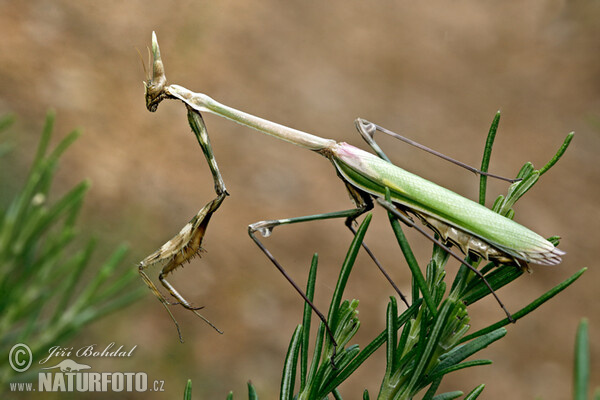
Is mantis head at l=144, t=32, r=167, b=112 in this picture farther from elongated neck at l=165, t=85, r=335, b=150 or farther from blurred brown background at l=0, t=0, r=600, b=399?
blurred brown background at l=0, t=0, r=600, b=399

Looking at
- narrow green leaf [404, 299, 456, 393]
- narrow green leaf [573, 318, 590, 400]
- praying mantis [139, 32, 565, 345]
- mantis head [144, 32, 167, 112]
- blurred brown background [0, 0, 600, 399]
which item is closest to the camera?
narrow green leaf [573, 318, 590, 400]

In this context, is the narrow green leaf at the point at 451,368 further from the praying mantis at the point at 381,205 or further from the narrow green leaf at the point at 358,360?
the praying mantis at the point at 381,205

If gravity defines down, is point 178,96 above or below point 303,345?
above

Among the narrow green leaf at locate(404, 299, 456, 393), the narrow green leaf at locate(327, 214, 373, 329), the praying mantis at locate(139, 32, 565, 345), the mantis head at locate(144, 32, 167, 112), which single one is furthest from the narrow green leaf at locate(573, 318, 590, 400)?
the mantis head at locate(144, 32, 167, 112)

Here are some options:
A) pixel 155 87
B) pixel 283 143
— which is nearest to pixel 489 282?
pixel 155 87

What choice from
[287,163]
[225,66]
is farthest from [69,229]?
[225,66]

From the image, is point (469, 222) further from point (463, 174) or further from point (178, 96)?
point (463, 174)

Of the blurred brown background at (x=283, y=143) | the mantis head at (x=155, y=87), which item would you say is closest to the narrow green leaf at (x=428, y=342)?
the mantis head at (x=155, y=87)
